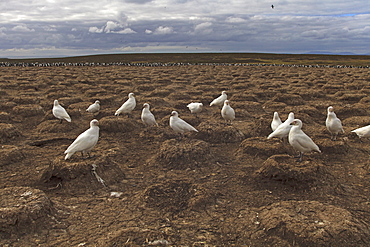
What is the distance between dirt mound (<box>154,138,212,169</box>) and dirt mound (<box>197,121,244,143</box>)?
160cm

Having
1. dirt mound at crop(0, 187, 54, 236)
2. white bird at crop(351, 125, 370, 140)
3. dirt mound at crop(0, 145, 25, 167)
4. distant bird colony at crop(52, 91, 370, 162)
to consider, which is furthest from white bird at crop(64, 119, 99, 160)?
white bird at crop(351, 125, 370, 140)

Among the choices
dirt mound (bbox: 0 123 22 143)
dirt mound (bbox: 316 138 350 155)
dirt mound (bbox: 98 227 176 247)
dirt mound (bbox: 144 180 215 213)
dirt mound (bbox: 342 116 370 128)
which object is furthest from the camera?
dirt mound (bbox: 342 116 370 128)

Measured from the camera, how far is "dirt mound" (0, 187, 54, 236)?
17.4 ft

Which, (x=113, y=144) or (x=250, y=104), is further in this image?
(x=250, y=104)

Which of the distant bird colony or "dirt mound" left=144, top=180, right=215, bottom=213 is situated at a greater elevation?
the distant bird colony

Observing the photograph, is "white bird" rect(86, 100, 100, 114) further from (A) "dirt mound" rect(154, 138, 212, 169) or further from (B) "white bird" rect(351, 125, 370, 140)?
(B) "white bird" rect(351, 125, 370, 140)

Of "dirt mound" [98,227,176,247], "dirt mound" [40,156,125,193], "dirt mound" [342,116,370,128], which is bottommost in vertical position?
"dirt mound" [98,227,176,247]

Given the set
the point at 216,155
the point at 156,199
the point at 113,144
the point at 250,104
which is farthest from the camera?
the point at 250,104

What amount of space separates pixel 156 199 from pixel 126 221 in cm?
98

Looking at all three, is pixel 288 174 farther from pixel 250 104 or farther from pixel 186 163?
pixel 250 104

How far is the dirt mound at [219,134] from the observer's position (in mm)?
10961

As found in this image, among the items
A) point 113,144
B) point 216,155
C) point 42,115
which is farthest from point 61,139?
point 216,155

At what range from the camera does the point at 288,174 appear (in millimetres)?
7430

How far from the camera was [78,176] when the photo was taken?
24.1 feet
